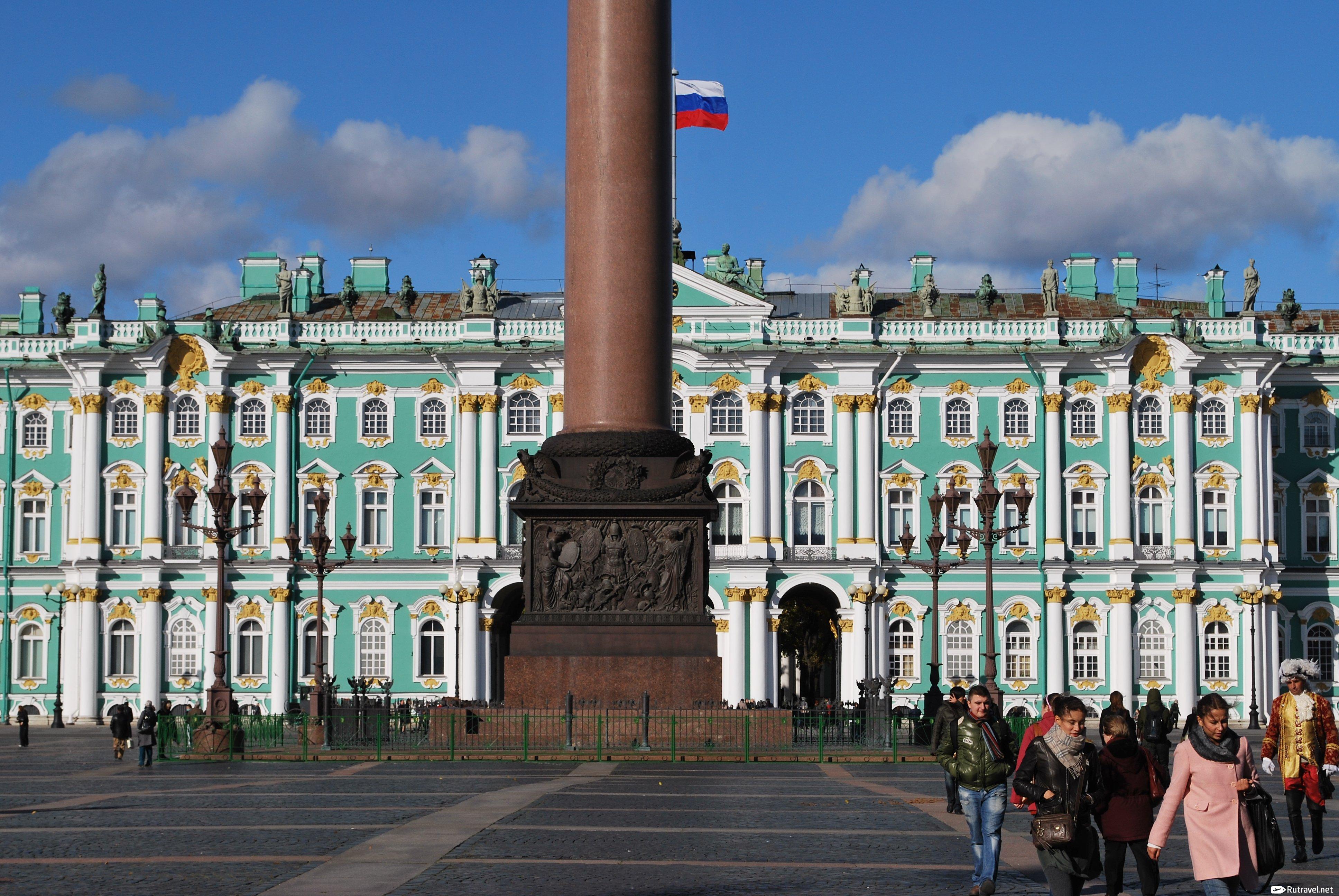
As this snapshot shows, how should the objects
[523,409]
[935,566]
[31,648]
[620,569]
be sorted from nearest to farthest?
1. [620,569]
2. [935,566]
3. [523,409]
4. [31,648]

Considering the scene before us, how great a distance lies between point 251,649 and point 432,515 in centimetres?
833

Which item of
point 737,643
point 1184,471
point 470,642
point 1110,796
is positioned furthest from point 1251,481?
point 1110,796

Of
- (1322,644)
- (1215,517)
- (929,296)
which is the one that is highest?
(929,296)

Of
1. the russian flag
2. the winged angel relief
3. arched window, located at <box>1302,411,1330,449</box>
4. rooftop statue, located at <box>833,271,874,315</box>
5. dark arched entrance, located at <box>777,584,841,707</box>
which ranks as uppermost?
the russian flag

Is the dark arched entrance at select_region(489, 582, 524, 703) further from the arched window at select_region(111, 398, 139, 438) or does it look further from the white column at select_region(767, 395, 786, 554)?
the arched window at select_region(111, 398, 139, 438)

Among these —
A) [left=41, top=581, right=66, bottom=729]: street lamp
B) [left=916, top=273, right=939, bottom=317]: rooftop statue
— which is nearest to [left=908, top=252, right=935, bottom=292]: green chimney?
[left=916, top=273, right=939, bottom=317]: rooftop statue

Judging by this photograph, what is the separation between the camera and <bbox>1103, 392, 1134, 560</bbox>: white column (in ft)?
236

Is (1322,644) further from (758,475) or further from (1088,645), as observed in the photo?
(758,475)

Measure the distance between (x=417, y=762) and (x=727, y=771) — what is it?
5849 mm

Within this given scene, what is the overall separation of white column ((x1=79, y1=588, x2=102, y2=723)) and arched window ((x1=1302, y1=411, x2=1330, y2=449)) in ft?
149

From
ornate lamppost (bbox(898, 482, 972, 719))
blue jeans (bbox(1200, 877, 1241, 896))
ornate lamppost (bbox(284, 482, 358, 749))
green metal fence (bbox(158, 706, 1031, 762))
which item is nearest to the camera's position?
blue jeans (bbox(1200, 877, 1241, 896))

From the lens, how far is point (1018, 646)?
236 ft

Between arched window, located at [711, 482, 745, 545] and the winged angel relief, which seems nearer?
the winged angel relief

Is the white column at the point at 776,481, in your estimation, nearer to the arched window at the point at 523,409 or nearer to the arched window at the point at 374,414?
the arched window at the point at 523,409
